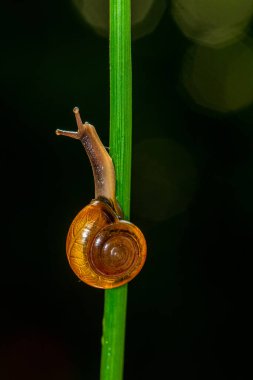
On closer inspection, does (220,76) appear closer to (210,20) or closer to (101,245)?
(210,20)

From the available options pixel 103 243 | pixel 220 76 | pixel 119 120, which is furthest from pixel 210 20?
pixel 119 120

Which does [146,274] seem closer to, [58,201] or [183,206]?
[183,206]

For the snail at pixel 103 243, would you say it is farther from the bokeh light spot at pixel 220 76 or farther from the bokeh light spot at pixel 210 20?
the bokeh light spot at pixel 210 20

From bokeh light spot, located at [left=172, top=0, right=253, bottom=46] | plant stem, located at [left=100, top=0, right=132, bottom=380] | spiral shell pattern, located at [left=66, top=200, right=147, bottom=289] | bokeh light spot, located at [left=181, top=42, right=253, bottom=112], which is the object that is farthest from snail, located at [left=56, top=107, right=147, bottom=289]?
bokeh light spot, located at [left=172, top=0, right=253, bottom=46]

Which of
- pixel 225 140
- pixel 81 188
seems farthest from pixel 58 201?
pixel 225 140

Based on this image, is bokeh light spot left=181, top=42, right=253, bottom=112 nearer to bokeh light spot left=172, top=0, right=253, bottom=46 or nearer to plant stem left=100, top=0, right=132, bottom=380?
bokeh light spot left=172, top=0, right=253, bottom=46
